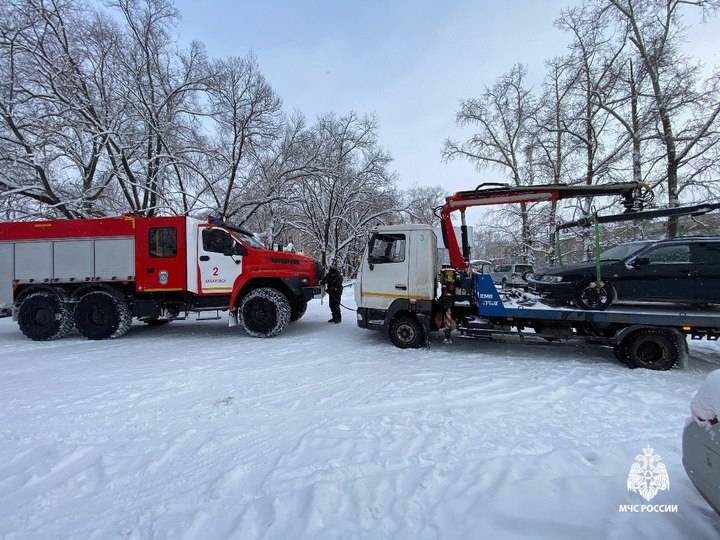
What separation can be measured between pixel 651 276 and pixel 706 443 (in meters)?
4.69

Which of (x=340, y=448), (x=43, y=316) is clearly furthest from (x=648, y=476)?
(x=43, y=316)

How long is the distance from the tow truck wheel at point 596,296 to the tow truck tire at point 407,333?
9.18ft

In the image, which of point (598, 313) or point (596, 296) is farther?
point (596, 296)

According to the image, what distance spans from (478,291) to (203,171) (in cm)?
1602

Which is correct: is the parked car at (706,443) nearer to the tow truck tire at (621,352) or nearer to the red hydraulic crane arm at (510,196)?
the tow truck tire at (621,352)

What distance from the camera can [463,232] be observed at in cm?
662

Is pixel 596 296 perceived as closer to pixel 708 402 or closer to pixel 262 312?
pixel 708 402

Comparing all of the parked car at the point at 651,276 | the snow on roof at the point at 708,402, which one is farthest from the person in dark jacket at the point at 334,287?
the snow on roof at the point at 708,402

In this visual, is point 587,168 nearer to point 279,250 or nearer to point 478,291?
point 478,291

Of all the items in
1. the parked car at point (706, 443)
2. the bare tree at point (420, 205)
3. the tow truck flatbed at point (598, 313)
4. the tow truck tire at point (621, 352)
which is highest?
the bare tree at point (420, 205)

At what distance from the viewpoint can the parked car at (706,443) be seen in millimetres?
1728

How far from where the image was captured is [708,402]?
1884 mm

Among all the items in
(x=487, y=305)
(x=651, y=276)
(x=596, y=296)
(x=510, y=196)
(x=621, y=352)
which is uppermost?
(x=510, y=196)

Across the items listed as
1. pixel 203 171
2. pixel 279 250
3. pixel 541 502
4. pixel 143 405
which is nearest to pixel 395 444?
pixel 541 502
